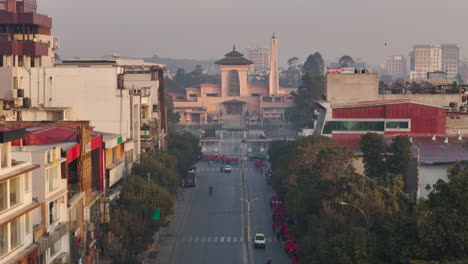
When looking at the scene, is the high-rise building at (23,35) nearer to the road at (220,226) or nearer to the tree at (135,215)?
the road at (220,226)

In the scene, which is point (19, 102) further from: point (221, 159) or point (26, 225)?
point (221, 159)

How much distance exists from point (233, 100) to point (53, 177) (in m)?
140

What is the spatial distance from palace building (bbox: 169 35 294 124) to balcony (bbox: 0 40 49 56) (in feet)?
281

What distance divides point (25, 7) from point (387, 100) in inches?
1353

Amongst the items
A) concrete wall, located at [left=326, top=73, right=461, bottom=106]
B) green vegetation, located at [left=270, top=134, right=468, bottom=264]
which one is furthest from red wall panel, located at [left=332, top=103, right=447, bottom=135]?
concrete wall, located at [left=326, top=73, right=461, bottom=106]

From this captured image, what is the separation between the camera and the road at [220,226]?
4778 cm

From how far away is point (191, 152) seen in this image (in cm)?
8906

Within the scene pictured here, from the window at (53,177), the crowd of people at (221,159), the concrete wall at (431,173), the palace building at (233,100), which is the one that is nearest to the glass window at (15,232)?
the window at (53,177)

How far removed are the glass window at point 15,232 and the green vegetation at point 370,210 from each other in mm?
11012

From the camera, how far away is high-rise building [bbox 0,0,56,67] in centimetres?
7556

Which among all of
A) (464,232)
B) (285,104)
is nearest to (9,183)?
(464,232)

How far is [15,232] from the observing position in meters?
28.5

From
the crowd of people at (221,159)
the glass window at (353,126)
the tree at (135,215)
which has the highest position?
the glass window at (353,126)

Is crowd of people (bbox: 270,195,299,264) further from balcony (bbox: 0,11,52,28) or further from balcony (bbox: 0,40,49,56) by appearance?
balcony (bbox: 0,11,52,28)
